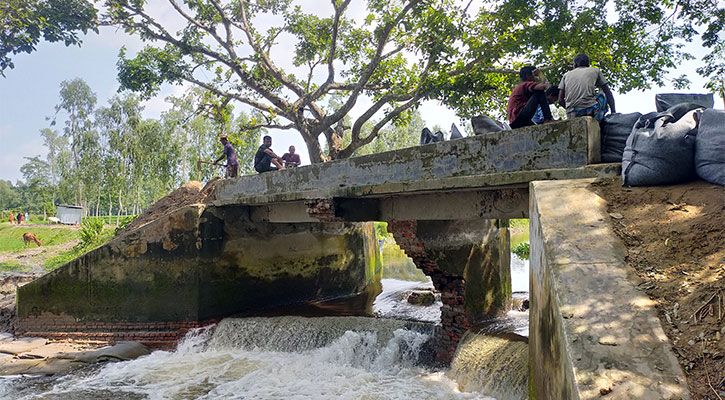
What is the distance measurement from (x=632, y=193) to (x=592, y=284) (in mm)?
1337

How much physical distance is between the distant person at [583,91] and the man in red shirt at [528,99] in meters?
0.23

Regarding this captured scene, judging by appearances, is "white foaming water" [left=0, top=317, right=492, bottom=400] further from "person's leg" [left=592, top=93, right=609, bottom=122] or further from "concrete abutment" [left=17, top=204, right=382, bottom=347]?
"person's leg" [left=592, top=93, right=609, bottom=122]

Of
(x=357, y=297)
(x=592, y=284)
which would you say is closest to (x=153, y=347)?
(x=357, y=297)

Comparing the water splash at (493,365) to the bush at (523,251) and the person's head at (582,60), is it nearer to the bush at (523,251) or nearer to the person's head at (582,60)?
the person's head at (582,60)

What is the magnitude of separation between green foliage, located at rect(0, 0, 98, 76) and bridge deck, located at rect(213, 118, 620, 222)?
9.11m

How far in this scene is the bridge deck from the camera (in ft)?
13.7

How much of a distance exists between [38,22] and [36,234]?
20730 millimetres

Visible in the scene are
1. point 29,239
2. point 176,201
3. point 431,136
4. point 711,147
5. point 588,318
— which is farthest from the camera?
point 29,239

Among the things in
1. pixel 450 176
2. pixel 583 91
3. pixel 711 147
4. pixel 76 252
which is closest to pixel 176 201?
pixel 450 176

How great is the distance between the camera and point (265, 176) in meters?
8.46

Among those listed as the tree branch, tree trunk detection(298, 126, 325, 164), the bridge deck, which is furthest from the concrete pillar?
tree trunk detection(298, 126, 325, 164)

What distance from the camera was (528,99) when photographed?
5250 mm

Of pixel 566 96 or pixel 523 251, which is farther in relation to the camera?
pixel 523 251

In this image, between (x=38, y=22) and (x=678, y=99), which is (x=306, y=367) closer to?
(x=678, y=99)
